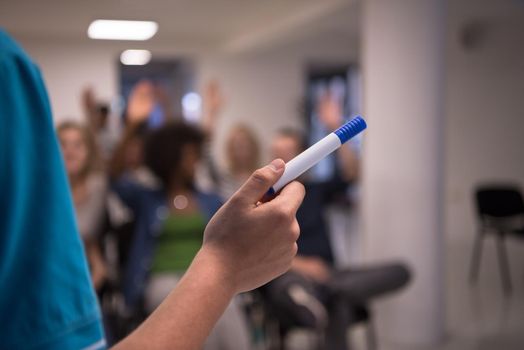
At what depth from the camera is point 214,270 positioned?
22.9 inches

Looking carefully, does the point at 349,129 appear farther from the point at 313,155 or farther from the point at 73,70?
the point at 73,70

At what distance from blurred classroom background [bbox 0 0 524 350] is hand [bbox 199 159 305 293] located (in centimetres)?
28

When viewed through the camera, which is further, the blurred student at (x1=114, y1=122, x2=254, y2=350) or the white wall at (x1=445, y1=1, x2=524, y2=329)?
the white wall at (x1=445, y1=1, x2=524, y2=329)

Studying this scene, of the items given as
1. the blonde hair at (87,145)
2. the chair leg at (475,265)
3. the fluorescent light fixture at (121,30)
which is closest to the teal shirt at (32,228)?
the blonde hair at (87,145)

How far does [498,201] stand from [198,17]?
4.20m

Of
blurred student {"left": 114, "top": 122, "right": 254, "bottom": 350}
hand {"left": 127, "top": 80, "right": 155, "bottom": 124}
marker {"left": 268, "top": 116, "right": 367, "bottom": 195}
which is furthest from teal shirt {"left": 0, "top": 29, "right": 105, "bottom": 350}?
hand {"left": 127, "top": 80, "right": 155, "bottom": 124}

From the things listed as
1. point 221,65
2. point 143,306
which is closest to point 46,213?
point 143,306

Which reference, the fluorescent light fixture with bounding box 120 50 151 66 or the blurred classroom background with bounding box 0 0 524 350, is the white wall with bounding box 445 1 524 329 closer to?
the blurred classroom background with bounding box 0 0 524 350

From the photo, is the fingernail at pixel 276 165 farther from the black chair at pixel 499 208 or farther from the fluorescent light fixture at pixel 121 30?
the fluorescent light fixture at pixel 121 30

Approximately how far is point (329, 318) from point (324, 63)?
8.28 m

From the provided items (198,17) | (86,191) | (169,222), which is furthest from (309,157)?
(198,17)

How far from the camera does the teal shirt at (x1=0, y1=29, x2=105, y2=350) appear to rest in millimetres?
459

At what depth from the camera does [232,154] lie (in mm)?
4402

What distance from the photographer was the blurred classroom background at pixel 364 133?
357 cm
